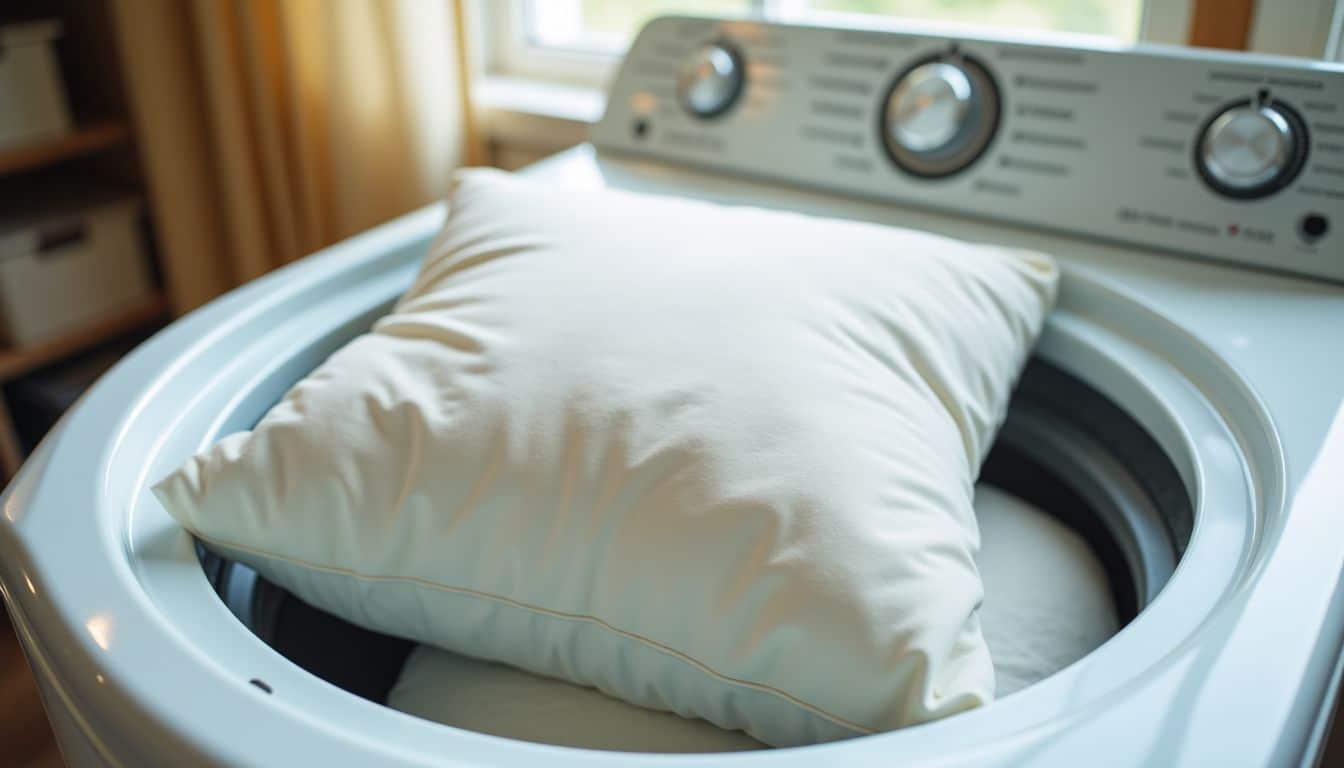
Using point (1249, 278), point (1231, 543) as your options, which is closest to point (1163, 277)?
Answer: point (1249, 278)

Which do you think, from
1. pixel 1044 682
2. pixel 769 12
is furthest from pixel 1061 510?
pixel 769 12

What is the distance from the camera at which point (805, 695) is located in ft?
1.33

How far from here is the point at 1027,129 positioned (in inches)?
29.7

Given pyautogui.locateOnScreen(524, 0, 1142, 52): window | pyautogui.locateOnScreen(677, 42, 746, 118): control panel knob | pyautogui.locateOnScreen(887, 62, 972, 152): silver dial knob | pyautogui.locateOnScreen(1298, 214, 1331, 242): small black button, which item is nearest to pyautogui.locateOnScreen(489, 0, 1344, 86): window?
pyautogui.locateOnScreen(524, 0, 1142, 52): window

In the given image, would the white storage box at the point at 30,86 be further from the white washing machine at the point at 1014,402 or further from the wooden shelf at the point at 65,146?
the white washing machine at the point at 1014,402

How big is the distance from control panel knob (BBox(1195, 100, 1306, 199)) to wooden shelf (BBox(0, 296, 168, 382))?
4.70ft

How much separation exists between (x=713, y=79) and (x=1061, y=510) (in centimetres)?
43

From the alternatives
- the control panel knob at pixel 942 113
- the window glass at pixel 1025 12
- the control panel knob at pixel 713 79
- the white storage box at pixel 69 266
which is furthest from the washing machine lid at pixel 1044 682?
the white storage box at pixel 69 266

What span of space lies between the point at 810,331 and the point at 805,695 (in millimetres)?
176

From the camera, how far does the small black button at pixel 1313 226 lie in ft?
2.19

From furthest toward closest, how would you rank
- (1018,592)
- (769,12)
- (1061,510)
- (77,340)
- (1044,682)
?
(77,340) → (769,12) → (1061,510) → (1018,592) → (1044,682)

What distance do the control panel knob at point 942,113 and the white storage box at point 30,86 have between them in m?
1.17

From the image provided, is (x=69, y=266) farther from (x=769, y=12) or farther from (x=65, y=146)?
(x=769, y=12)

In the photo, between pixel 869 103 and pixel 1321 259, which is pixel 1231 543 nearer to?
pixel 1321 259
